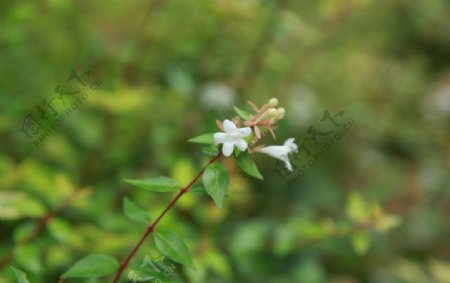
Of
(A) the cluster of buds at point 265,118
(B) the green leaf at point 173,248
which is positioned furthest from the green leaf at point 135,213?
(A) the cluster of buds at point 265,118

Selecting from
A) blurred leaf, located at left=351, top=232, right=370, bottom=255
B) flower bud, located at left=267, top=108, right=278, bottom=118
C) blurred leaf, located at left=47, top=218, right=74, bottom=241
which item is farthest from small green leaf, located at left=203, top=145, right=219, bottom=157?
blurred leaf, located at left=351, top=232, right=370, bottom=255

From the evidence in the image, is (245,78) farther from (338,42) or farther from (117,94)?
(338,42)

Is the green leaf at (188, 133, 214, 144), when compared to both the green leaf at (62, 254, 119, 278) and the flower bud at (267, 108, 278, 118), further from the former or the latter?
the green leaf at (62, 254, 119, 278)

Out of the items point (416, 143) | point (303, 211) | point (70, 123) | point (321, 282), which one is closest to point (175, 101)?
point (70, 123)

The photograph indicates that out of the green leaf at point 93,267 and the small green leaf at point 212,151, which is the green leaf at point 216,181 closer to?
the small green leaf at point 212,151

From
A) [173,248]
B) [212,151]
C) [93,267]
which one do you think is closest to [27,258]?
[93,267]
